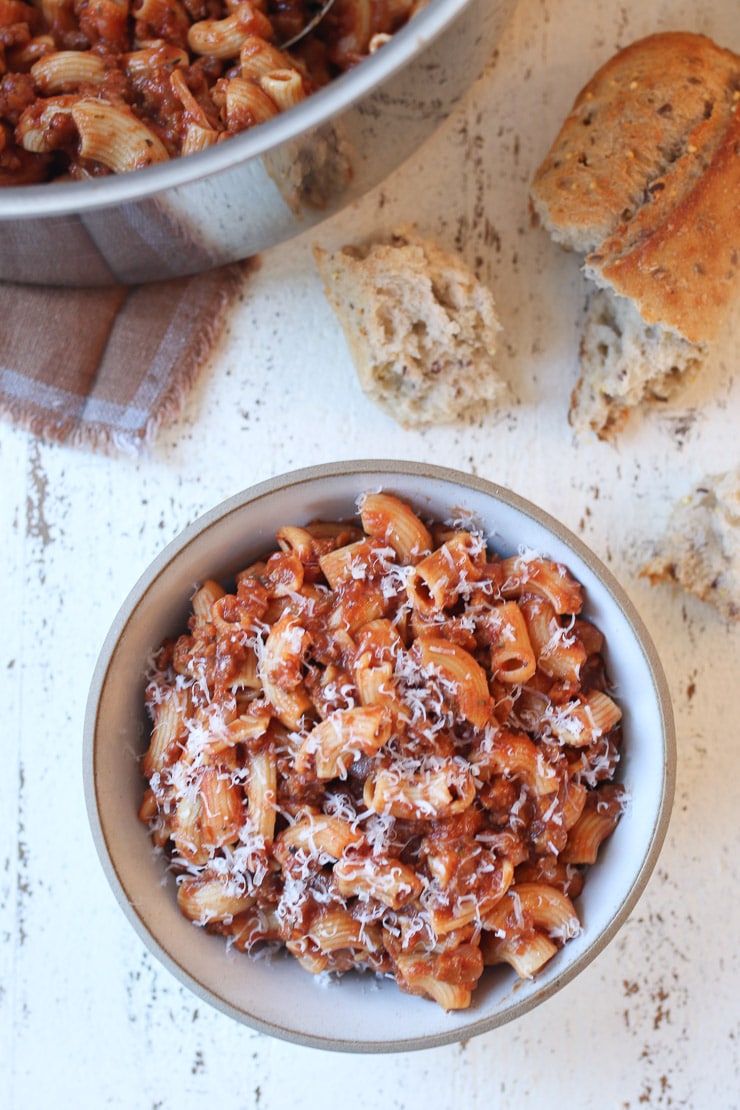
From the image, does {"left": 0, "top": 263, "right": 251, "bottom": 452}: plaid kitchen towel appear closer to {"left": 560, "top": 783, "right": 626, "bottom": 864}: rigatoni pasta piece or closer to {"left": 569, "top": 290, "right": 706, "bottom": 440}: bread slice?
{"left": 569, "top": 290, "right": 706, "bottom": 440}: bread slice

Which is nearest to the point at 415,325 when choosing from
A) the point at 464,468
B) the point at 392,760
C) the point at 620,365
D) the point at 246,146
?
the point at 464,468

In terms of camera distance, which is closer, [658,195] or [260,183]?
[260,183]

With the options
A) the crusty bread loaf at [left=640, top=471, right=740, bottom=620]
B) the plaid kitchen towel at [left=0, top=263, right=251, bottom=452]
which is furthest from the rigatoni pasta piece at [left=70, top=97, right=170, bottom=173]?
the crusty bread loaf at [left=640, top=471, right=740, bottom=620]

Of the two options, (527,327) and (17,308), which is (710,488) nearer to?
(527,327)

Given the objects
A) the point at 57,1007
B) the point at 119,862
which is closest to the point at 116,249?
the point at 119,862

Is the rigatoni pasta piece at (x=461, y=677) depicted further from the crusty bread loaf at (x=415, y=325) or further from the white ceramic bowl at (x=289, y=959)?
the crusty bread loaf at (x=415, y=325)

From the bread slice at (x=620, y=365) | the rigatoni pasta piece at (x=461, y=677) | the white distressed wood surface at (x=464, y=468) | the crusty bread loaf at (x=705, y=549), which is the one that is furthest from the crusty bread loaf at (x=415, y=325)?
the rigatoni pasta piece at (x=461, y=677)

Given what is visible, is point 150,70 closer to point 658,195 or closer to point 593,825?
point 658,195
